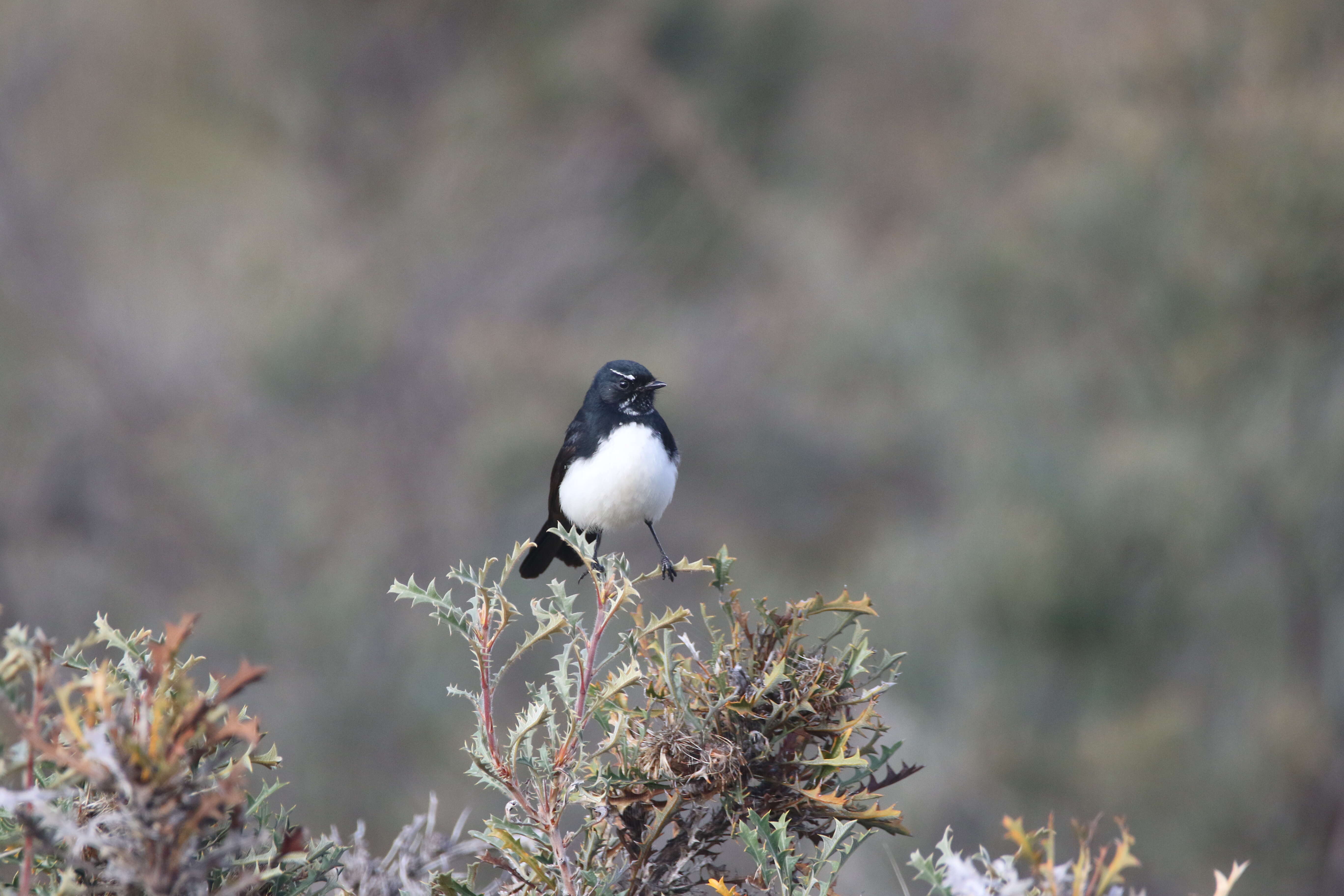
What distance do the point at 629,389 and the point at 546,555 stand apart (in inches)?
23.7

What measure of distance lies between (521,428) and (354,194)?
5.27 m

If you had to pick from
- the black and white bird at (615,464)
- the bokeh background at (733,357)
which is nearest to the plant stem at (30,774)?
the black and white bird at (615,464)

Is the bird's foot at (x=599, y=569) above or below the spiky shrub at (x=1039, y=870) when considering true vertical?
above

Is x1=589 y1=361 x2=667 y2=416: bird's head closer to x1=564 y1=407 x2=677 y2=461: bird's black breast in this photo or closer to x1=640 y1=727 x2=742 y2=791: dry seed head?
x1=564 y1=407 x2=677 y2=461: bird's black breast

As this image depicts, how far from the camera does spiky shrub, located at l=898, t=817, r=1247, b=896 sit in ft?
4.04

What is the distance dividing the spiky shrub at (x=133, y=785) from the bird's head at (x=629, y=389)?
243 centimetres

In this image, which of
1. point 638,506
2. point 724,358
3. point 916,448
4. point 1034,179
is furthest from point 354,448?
point 638,506

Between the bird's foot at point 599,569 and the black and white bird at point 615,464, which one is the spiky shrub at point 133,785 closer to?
the bird's foot at point 599,569

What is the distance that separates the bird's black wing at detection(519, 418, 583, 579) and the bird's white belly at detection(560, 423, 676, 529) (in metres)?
0.10

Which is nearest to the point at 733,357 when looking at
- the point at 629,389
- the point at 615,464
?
the point at 629,389

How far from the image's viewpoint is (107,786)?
1264 mm

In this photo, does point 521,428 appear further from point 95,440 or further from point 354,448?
point 95,440

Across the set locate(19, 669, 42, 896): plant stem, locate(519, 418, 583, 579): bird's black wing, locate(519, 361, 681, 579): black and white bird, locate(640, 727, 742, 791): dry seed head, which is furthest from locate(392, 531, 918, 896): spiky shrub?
locate(519, 361, 681, 579): black and white bird

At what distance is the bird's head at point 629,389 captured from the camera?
386 cm
